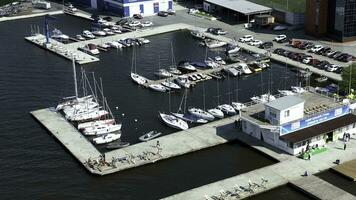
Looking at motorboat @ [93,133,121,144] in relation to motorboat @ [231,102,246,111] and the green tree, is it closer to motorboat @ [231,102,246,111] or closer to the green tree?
motorboat @ [231,102,246,111]

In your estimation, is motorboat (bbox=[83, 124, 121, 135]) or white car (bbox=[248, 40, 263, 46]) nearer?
motorboat (bbox=[83, 124, 121, 135])

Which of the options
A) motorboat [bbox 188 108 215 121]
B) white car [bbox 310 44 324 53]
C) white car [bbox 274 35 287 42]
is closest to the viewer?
motorboat [bbox 188 108 215 121]

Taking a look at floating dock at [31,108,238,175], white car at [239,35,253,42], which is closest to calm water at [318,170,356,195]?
floating dock at [31,108,238,175]

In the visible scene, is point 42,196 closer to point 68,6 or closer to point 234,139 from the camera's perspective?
point 234,139

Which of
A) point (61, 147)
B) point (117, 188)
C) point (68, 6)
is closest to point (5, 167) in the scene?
point (61, 147)

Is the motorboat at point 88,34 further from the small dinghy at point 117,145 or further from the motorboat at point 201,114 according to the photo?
the small dinghy at point 117,145

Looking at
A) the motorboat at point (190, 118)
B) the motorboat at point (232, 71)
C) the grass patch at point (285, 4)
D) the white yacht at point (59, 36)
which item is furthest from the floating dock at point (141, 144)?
the grass patch at point (285, 4)
